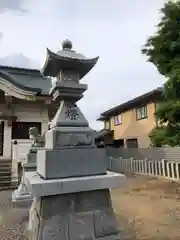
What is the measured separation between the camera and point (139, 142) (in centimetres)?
2083

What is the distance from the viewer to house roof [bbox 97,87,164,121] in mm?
17420

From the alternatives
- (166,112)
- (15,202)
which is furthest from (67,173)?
(166,112)

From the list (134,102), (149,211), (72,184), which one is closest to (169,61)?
(149,211)

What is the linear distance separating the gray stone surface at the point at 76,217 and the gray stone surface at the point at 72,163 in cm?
33

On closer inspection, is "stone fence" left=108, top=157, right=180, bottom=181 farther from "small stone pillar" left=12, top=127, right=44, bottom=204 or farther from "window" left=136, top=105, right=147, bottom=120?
"window" left=136, top=105, right=147, bottom=120

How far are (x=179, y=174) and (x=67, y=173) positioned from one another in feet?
25.5

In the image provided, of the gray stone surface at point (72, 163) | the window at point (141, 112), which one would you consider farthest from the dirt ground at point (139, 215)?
the window at point (141, 112)

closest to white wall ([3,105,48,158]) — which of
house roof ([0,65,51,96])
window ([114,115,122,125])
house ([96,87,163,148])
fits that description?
house roof ([0,65,51,96])

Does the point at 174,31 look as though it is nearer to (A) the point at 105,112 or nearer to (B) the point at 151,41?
(B) the point at 151,41

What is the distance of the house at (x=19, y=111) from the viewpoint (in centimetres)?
970

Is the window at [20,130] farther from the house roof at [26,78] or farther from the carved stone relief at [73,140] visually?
the carved stone relief at [73,140]

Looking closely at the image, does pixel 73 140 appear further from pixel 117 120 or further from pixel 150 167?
pixel 117 120

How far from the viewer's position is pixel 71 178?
10.0 ft

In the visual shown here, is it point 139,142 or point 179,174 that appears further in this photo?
point 139,142
